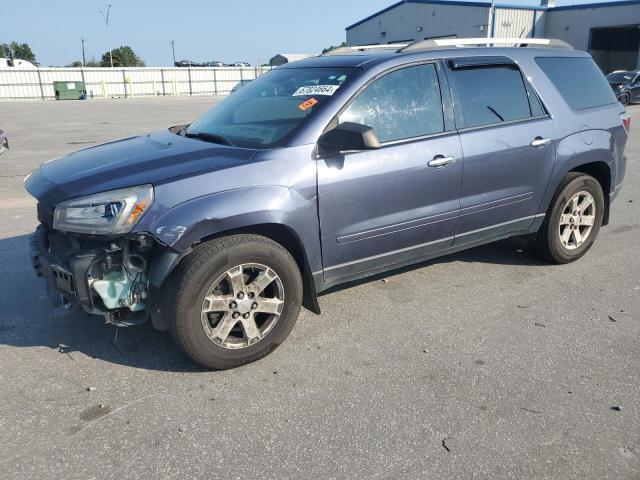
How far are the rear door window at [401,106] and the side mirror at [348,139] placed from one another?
192 mm

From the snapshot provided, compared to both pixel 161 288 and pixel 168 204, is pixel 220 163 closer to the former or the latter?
pixel 168 204

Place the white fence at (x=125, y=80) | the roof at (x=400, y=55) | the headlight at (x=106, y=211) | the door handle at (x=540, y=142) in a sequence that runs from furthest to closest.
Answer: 1. the white fence at (x=125, y=80)
2. the door handle at (x=540, y=142)
3. the roof at (x=400, y=55)
4. the headlight at (x=106, y=211)

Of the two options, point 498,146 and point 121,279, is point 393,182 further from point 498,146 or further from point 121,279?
point 121,279

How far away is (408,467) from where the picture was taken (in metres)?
2.41

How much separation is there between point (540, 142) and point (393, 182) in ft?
4.97

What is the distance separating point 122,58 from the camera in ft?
276

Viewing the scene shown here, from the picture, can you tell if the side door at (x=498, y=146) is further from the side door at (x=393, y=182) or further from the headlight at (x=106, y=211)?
the headlight at (x=106, y=211)

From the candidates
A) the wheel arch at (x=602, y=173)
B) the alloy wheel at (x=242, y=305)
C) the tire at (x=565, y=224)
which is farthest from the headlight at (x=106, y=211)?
the wheel arch at (x=602, y=173)

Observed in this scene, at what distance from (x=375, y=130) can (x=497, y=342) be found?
158 cm

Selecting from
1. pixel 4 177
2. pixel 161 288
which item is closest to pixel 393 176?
pixel 161 288

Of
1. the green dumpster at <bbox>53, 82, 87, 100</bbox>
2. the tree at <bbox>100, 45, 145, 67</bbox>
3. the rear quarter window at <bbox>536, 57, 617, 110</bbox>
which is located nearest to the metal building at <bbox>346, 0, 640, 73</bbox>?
the green dumpster at <bbox>53, 82, 87, 100</bbox>

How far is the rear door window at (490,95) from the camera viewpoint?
396cm

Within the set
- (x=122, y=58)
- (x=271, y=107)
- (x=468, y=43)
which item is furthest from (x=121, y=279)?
(x=122, y=58)

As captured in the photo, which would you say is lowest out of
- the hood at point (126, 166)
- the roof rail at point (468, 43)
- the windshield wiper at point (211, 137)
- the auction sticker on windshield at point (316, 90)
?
the hood at point (126, 166)
